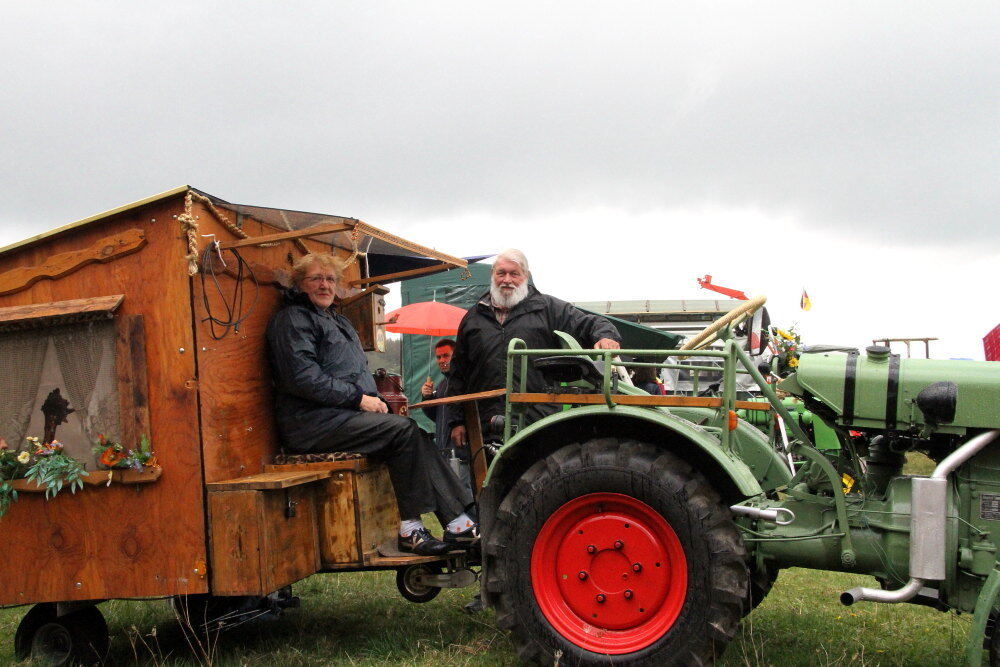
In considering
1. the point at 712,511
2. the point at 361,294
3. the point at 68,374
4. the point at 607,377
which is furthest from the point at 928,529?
the point at 68,374

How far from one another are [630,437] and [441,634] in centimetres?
154

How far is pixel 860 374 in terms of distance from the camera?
3.22 meters

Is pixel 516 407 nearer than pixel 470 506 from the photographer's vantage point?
Yes

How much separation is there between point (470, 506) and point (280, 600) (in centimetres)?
126

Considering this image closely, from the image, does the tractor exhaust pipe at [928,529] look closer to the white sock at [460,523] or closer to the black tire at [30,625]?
the white sock at [460,523]

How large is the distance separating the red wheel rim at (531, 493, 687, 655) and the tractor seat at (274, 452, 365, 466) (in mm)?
1233

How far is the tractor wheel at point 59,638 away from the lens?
392cm

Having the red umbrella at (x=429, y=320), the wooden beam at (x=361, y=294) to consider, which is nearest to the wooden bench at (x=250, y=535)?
the wooden beam at (x=361, y=294)

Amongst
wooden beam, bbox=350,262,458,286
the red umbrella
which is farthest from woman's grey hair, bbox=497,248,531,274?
the red umbrella

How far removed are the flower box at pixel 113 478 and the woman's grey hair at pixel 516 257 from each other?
207cm

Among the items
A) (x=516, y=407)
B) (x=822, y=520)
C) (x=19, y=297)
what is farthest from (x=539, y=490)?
(x=19, y=297)

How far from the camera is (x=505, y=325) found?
15.0 ft

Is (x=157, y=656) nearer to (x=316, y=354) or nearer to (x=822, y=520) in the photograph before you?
(x=316, y=354)

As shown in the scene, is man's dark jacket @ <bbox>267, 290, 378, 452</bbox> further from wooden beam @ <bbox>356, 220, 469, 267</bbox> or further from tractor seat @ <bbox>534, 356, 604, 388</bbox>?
tractor seat @ <bbox>534, 356, 604, 388</bbox>
